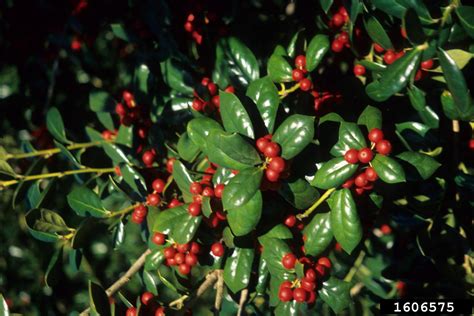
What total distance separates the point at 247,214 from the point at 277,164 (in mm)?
165

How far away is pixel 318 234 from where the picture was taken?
1525mm

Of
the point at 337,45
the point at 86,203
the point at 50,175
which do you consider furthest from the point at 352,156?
the point at 50,175

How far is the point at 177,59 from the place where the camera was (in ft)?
6.47

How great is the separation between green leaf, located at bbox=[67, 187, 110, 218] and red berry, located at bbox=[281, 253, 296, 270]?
2.37 feet

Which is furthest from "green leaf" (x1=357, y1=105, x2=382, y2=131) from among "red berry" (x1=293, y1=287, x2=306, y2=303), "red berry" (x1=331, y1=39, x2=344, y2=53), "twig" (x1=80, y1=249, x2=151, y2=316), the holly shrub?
"twig" (x1=80, y1=249, x2=151, y2=316)

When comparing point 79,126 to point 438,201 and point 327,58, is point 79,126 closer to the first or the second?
point 327,58

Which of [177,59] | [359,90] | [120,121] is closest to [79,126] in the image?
[120,121]

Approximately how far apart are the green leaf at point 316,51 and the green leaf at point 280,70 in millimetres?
70

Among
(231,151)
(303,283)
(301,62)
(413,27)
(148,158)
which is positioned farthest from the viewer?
(148,158)

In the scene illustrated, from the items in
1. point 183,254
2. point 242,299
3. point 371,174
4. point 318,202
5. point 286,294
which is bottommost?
point 242,299

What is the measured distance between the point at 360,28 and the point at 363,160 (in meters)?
0.61

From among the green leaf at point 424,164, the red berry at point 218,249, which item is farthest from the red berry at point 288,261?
the green leaf at point 424,164

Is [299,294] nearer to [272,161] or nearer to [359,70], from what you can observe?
[272,161]

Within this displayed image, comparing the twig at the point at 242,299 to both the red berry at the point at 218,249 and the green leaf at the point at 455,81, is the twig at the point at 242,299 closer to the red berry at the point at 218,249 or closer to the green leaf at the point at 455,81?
the red berry at the point at 218,249
